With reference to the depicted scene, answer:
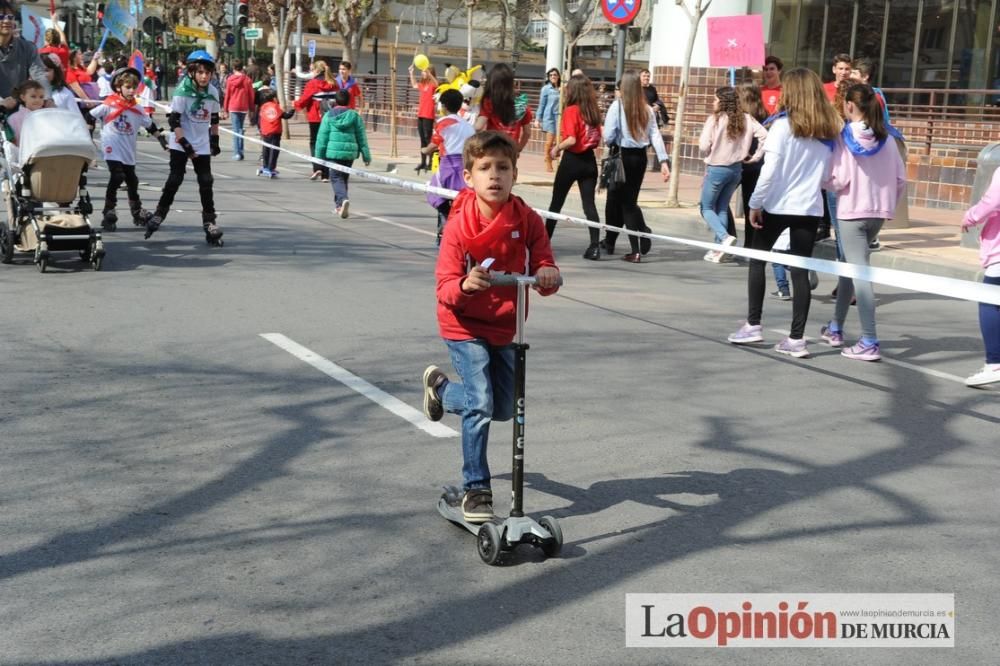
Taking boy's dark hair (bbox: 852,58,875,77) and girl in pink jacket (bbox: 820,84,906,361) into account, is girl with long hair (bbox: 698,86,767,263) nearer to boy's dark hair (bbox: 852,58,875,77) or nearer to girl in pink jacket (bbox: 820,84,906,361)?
boy's dark hair (bbox: 852,58,875,77)

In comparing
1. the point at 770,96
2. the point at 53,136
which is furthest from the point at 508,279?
the point at 770,96

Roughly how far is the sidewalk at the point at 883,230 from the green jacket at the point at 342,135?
3279mm

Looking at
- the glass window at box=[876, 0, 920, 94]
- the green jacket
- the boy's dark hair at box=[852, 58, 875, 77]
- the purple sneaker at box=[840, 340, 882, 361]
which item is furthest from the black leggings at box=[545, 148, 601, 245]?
the glass window at box=[876, 0, 920, 94]

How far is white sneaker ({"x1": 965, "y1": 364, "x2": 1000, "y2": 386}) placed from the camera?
25.3ft

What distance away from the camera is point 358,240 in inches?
525

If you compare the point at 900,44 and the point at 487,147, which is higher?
the point at 900,44

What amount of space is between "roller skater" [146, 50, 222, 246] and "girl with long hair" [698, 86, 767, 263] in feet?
15.8

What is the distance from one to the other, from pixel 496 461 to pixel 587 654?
2.02m

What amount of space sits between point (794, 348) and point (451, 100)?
5.30 m

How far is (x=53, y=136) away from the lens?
1030 centimetres

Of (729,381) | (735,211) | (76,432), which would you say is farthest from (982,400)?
(735,211)

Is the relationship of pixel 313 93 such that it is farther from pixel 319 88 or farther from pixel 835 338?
pixel 835 338

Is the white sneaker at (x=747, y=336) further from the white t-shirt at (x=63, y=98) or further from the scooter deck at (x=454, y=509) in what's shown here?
the white t-shirt at (x=63, y=98)

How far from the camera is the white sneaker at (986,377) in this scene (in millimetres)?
7727
